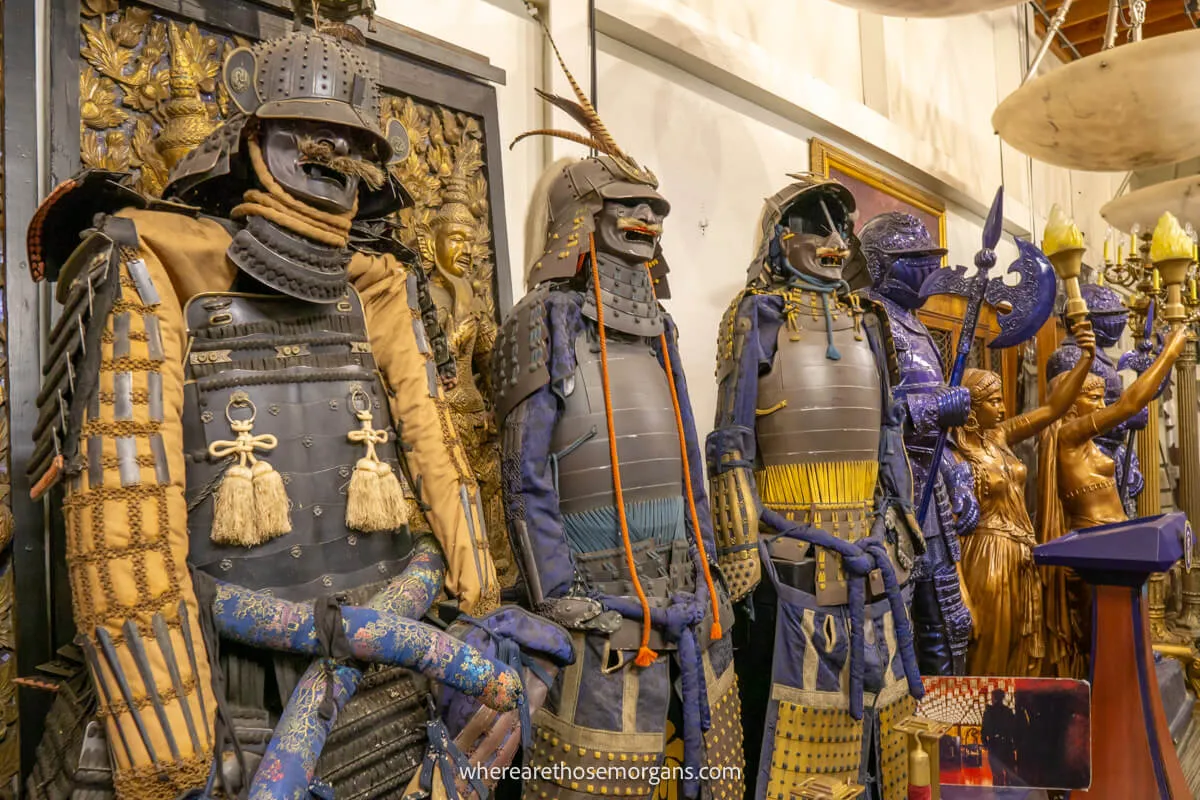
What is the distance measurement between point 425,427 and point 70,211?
2.26 feet

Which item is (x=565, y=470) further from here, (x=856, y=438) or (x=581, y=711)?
(x=856, y=438)

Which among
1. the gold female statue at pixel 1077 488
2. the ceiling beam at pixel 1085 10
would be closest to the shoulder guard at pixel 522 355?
the gold female statue at pixel 1077 488

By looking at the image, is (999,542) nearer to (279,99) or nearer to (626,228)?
(626,228)

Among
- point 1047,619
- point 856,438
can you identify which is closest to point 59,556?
point 856,438

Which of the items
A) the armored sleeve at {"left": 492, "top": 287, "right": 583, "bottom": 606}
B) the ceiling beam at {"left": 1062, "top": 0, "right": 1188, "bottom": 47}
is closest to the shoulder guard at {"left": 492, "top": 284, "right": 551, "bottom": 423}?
the armored sleeve at {"left": 492, "top": 287, "right": 583, "bottom": 606}

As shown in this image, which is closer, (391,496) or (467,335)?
(391,496)

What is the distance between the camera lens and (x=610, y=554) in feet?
6.89

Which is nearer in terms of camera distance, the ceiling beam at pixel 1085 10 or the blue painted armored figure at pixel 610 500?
the blue painted armored figure at pixel 610 500

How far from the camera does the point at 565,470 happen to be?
2.11 meters

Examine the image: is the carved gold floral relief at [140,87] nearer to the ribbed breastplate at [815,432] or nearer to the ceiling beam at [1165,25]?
the ribbed breastplate at [815,432]

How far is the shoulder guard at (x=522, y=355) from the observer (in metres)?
2.07

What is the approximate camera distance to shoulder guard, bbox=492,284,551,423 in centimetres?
207

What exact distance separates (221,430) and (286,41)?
2.25 ft

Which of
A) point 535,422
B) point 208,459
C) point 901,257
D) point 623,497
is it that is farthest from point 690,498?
point 901,257
